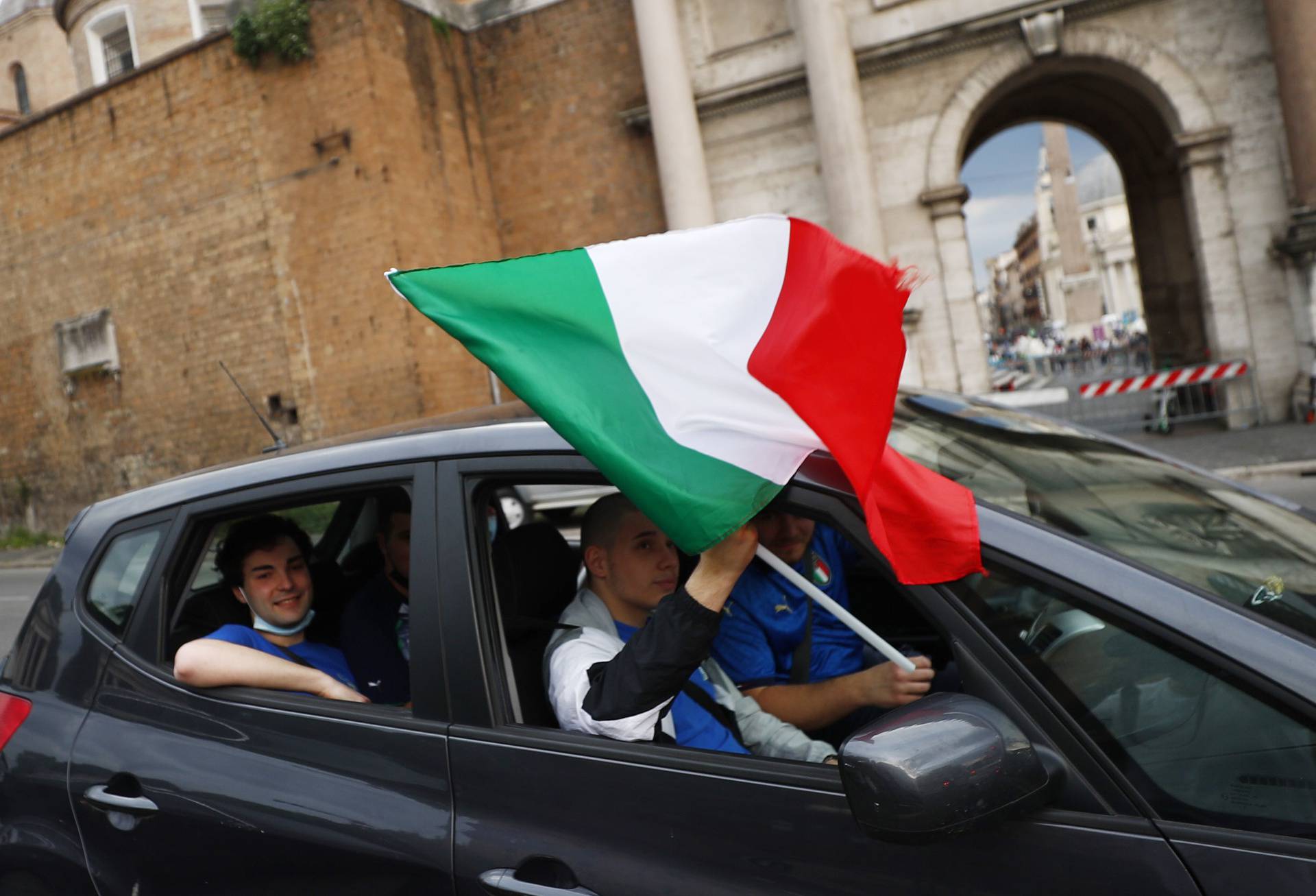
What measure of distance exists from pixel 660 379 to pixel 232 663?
1.16m

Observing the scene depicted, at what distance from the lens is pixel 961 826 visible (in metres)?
1.39

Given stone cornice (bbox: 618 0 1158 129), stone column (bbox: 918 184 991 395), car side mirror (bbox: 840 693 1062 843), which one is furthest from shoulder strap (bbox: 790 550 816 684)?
stone cornice (bbox: 618 0 1158 129)

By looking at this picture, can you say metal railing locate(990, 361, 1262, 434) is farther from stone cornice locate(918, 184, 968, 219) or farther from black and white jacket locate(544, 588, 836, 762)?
black and white jacket locate(544, 588, 836, 762)

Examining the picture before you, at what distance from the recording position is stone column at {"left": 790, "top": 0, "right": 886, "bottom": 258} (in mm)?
14859

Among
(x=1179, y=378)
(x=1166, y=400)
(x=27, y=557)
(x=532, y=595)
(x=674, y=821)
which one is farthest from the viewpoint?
(x=27, y=557)

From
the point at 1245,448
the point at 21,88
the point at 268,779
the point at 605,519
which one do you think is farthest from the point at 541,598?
the point at 21,88

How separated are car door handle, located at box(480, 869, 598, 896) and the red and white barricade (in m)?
14.0

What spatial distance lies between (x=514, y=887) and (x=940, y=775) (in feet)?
2.48

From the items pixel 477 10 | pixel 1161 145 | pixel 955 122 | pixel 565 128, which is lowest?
pixel 1161 145

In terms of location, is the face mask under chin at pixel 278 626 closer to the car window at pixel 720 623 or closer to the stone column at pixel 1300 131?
the car window at pixel 720 623

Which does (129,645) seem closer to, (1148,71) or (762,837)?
(762,837)

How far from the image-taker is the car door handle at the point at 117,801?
2.09m

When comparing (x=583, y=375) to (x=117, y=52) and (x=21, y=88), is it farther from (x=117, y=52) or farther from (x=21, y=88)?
(x=21, y=88)

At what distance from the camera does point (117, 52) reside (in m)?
29.5
